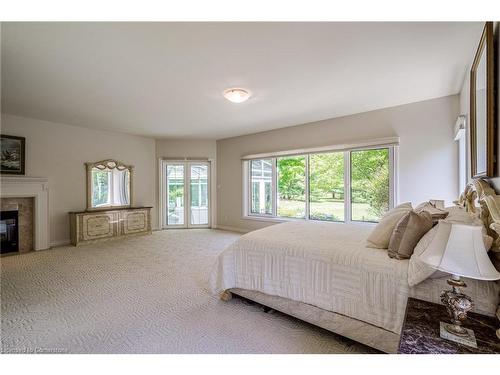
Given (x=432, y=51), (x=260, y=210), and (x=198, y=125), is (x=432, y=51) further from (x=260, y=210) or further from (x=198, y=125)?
(x=260, y=210)

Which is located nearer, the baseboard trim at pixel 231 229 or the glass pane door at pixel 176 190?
the baseboard trim at pixel 231 229

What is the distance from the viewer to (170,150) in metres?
6.23

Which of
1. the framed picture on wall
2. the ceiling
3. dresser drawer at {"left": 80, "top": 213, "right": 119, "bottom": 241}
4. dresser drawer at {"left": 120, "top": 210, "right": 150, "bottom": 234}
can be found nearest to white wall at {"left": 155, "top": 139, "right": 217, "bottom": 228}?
dresser drawer at {"left": 120, "top": 210, "right": 150, "bottom": 234}

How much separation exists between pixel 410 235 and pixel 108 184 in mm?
5800

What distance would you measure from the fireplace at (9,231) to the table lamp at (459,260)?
5795 millimetres

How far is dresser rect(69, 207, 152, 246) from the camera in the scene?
4.57 metres

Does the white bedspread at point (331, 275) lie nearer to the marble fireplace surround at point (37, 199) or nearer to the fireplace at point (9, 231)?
the marble fireplace surround at point (37, 199)

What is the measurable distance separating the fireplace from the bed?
406 centimetres

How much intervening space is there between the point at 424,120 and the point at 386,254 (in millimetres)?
2839

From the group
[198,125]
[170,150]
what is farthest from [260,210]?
[170,150]

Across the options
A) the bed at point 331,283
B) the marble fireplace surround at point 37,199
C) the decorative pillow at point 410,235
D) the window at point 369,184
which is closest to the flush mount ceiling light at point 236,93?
the bed at point 331,283

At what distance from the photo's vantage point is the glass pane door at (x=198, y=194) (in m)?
6.34

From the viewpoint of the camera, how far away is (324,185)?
15.2 ft

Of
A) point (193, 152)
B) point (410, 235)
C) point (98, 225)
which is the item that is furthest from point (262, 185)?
point (410, 235)
